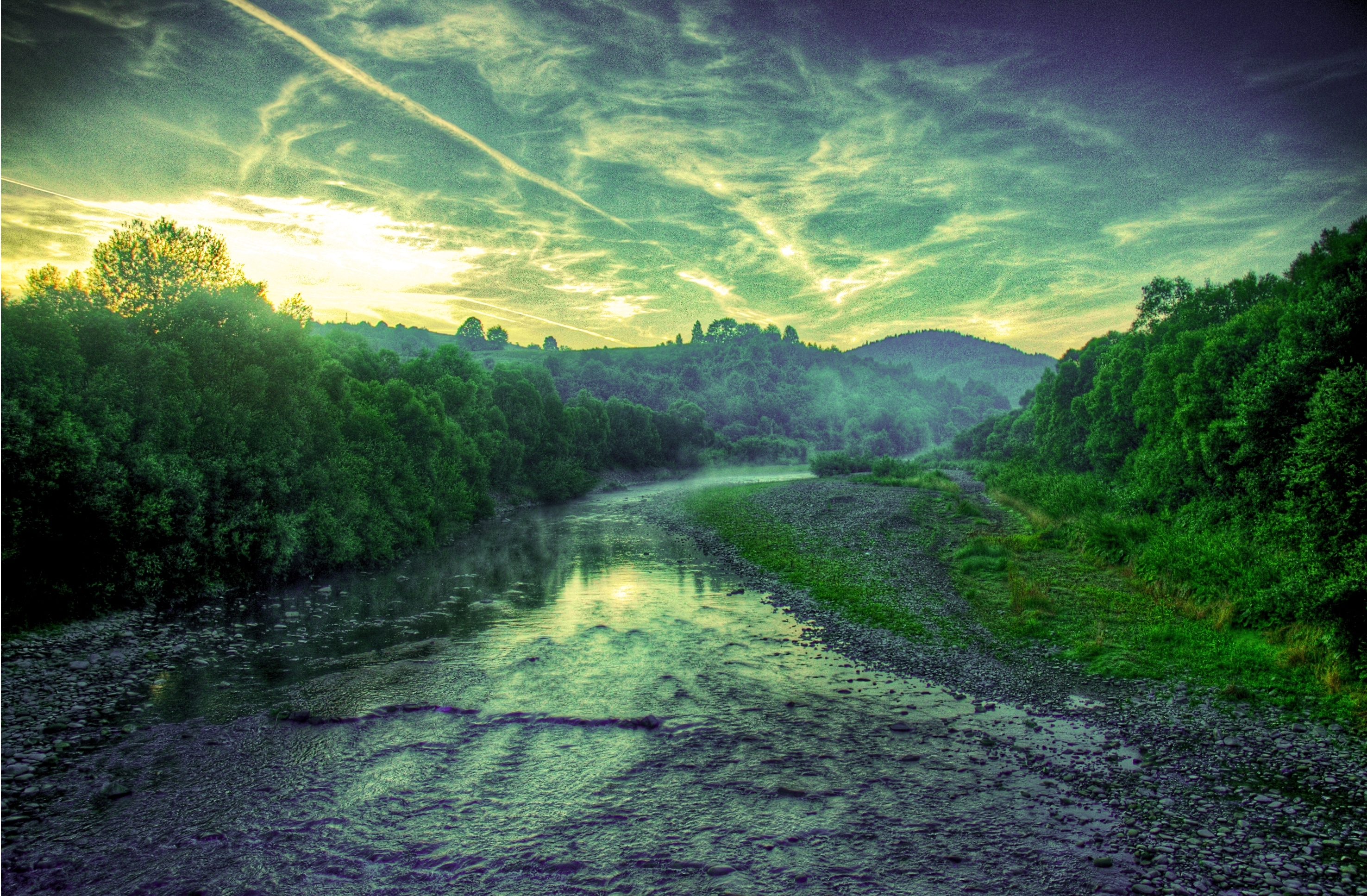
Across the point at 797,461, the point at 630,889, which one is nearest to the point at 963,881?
the point at 630,889

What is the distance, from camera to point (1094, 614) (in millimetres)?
23844

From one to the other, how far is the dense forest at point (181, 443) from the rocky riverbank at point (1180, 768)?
26695 millimetres

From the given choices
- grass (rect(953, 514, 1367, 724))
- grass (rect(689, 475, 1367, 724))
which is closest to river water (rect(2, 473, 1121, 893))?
grass (rect(689, 475, 1367, 724))

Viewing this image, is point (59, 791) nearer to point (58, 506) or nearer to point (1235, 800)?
point (58, 506)

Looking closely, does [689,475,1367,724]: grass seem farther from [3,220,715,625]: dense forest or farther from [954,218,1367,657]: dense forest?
[3,220,715,625]: dense forest

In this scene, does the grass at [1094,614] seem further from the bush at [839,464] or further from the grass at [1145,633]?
the bush at [839,464]

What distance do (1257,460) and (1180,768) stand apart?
16060 mm

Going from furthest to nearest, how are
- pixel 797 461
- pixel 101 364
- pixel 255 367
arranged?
pixel 797 461
pixel 255 367
pixel 101 364

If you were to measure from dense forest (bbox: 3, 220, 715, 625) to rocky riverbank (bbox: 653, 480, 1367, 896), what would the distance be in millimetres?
26695

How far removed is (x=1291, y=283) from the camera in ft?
112

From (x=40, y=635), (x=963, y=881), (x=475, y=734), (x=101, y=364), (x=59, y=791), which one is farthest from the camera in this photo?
(x=101, y=364)

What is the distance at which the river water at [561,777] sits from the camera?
34.9 ft

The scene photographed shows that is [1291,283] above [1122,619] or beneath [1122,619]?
above

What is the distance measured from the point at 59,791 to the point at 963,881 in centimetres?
1738
